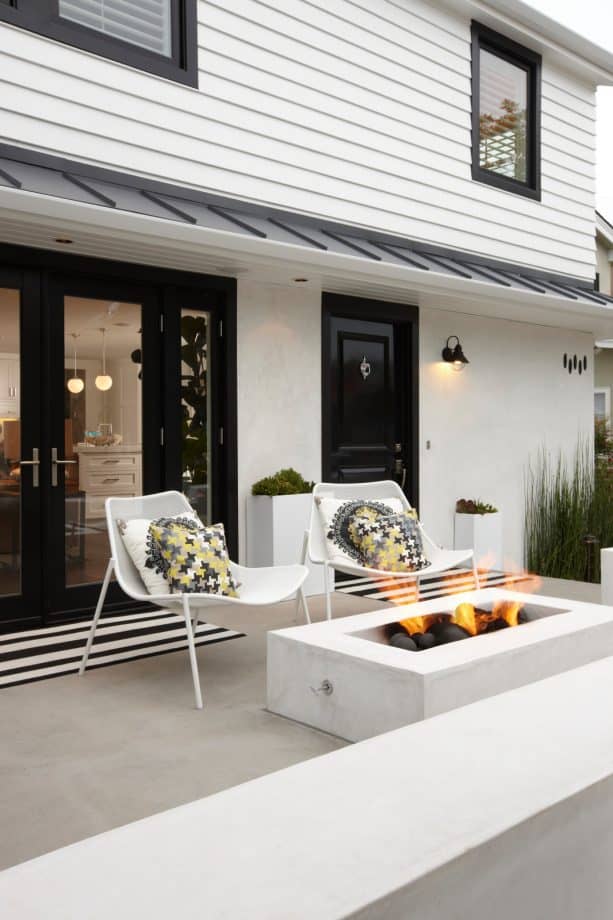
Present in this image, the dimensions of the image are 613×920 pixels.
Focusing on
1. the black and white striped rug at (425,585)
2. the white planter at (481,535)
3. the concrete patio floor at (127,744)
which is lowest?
the black and white striped rug at (425,585)

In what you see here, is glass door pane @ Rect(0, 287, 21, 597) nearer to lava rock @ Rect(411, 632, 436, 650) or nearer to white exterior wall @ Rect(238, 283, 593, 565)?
white exterior wall @ Rect(238, 283, 593, 565)

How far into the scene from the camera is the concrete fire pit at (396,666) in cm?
290

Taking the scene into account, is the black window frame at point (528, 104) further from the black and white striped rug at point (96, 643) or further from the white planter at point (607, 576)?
the black and white striped rug at point (96, 643)

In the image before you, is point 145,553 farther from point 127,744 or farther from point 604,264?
point 604,264

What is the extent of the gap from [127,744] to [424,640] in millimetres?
1223

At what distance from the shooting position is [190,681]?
3.88 metres

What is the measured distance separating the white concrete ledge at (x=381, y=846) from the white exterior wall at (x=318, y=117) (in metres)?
4.10

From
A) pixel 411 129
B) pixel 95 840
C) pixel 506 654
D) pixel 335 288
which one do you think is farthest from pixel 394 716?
pixel 411 129

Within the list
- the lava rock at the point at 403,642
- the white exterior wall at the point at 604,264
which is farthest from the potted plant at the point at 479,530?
the white exterior wall at the point at 604,264

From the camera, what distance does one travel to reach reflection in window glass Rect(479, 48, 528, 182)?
749cm

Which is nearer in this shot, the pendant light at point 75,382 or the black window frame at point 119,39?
the black window frame at point 119,39

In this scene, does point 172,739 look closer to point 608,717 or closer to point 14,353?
point 608,717

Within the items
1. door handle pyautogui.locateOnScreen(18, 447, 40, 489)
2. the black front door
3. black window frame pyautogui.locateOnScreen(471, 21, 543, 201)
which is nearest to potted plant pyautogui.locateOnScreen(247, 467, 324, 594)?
the black front door

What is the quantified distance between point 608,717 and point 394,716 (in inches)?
42.2
